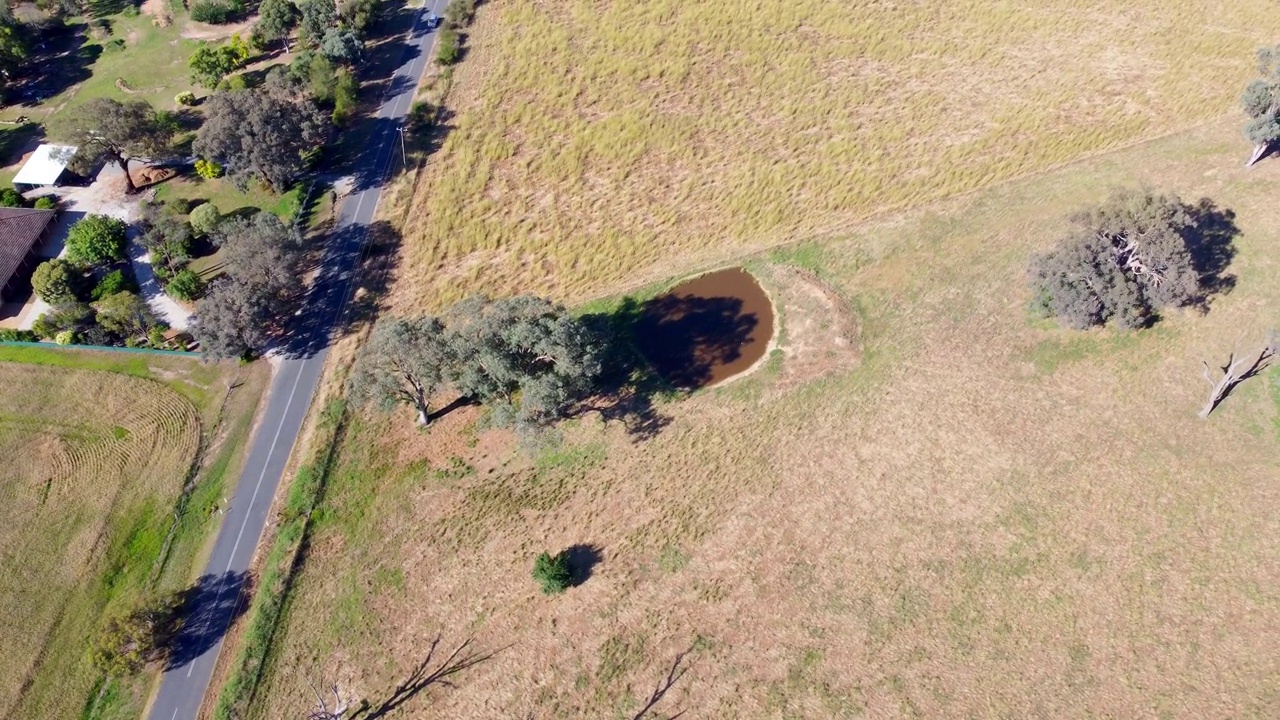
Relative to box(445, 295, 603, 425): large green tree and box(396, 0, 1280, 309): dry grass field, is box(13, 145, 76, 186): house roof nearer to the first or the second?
box(396, 0, 1280, 309): dry grass field

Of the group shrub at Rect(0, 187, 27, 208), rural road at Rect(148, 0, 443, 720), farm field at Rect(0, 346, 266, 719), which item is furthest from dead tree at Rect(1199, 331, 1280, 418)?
shrub at Rect(0, 187, 27, 208)

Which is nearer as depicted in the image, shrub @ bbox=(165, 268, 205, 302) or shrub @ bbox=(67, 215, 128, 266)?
shrub @ bbox=(165, 268, 205, 302)

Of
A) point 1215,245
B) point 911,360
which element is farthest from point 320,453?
point 1215,245

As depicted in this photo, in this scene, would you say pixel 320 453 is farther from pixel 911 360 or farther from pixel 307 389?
pixel 911 360

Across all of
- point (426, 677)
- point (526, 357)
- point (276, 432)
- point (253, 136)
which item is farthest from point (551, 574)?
point (253, 136)

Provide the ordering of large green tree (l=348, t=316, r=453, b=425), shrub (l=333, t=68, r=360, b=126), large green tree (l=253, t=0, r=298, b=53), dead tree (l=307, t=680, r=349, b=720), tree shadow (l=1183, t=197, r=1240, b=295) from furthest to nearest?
large green tree (l=253, t=0, r=298, b=53), shrub (l=333, t=68, r=360, b=126), tree shadow (l=1183, t=197, r=1240, b=295), large green tree (l=348, t=316, r=453, b=425), dead tree (l=307, t=680, r=349, b=720)

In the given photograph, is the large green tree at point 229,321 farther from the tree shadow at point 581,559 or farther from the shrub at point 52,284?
the tree shadow at point 581,559

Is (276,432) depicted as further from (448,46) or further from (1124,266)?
(1124,266)
